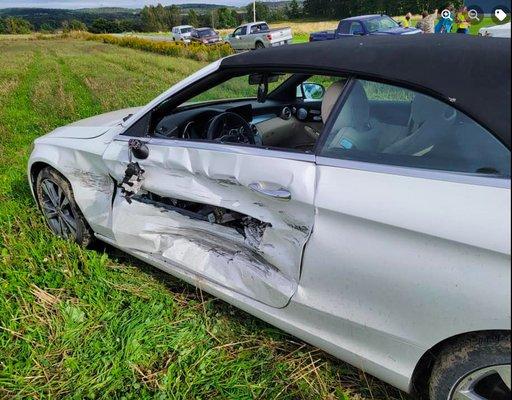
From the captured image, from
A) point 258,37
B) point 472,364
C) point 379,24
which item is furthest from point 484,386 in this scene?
point 258,37

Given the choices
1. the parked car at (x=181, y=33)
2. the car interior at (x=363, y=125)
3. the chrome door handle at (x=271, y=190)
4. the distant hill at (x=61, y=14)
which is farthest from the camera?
the distant hill at (x=61, y=14)

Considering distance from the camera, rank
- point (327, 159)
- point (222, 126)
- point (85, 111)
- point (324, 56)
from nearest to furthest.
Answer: point (327, 159), point (324, 56), point (222, 126), point (85, 111)

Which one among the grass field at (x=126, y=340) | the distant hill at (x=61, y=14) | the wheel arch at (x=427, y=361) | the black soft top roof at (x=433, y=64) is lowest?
the grass field at (x=126, y=340)

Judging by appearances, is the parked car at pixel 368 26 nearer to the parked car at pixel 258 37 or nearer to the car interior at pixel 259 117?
the parked car at pixel 258 37

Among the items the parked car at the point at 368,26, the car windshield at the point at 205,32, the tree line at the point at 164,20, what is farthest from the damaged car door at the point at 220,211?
the tree line at the point at 164,20

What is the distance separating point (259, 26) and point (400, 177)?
2810cm

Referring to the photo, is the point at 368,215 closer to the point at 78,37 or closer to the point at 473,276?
the point at 473,276

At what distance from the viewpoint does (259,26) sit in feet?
90.5

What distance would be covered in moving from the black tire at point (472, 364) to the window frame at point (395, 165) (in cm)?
50

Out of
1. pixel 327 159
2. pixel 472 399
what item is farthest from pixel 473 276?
pixel 327 159

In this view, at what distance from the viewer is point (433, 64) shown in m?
1.65

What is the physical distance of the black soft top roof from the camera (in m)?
1.46

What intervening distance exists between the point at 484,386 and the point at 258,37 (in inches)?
1067

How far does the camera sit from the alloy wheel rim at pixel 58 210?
10.6 ft
